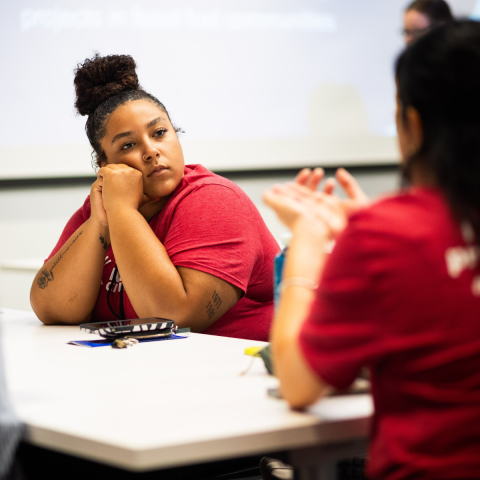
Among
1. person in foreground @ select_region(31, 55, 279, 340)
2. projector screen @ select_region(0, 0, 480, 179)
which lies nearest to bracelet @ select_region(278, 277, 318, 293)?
person in foreground @ select_region(31, 55, 279, 340)

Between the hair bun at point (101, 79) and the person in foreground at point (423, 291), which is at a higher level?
the hair bun at point (101, 79)

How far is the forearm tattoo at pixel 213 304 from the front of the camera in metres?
1.42

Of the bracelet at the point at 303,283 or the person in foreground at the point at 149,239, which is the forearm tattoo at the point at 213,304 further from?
the bracelet at the point at 303,283

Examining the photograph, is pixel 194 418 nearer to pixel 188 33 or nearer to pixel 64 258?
pixel 64 258

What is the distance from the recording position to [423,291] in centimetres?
60

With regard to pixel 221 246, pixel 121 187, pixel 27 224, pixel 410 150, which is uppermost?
pixel 410 150

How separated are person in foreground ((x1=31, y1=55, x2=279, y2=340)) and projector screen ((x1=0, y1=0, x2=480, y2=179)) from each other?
1.33 m

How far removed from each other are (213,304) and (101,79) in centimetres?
79

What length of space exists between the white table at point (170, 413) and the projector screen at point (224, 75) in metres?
2.17

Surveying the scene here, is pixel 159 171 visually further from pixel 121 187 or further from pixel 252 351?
pixel 252 351

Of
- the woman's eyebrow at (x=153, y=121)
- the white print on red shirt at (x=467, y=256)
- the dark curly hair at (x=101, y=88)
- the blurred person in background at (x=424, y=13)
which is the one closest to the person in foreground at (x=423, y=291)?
the white print on red shirt at (x=467, y=256)

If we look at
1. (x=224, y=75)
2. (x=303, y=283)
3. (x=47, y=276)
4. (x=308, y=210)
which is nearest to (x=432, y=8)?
(x=224, y=75)

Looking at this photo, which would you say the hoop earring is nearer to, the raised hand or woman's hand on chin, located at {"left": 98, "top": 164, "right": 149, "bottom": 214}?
the raised hand

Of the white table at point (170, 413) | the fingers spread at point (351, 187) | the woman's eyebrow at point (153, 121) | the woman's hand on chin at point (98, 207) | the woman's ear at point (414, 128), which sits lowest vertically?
the white table at point (170, 413)
